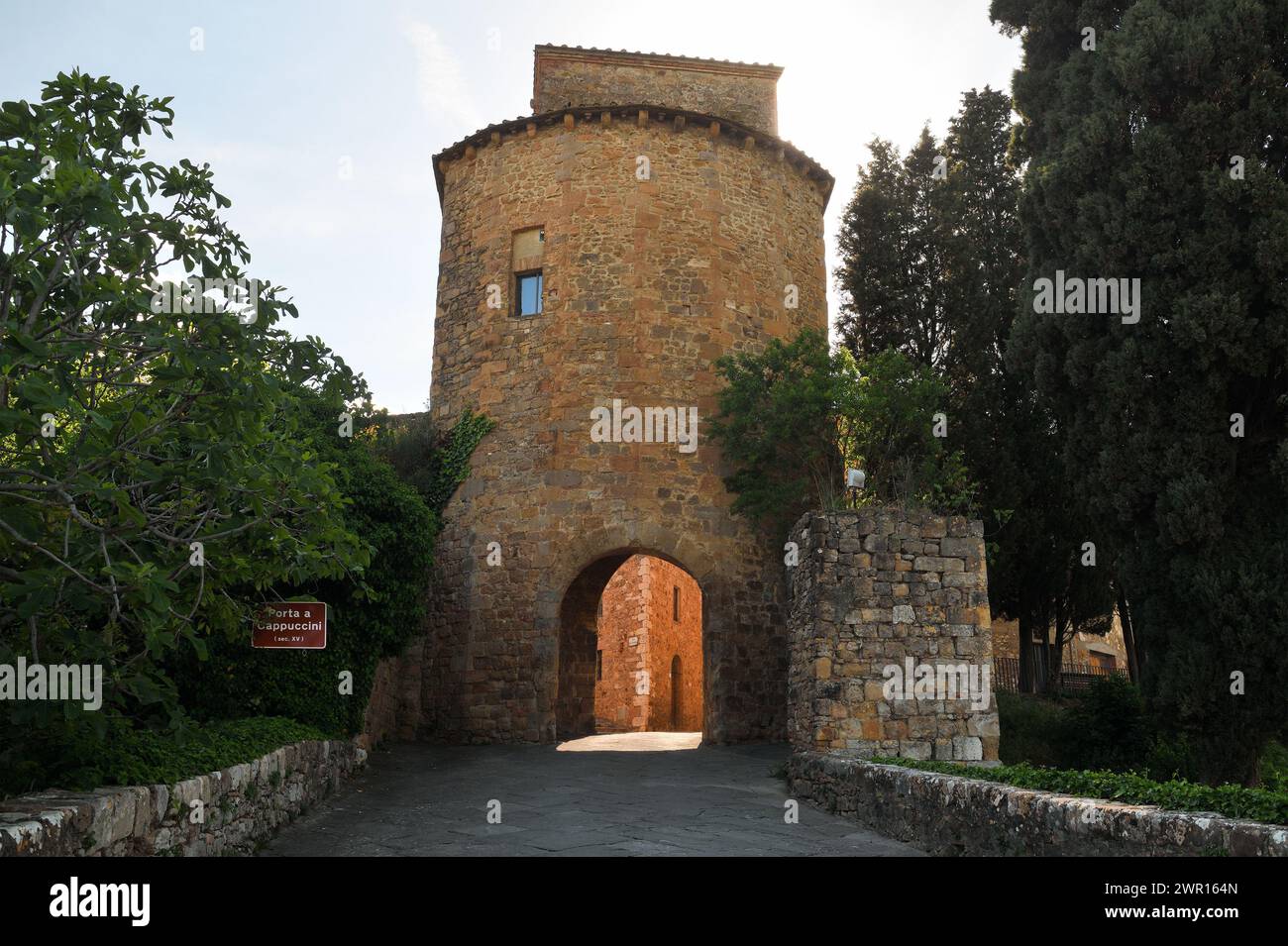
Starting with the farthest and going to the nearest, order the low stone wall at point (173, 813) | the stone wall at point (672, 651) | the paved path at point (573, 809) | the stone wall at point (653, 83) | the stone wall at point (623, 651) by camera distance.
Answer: the stone wall at point (672, 651) < the stone wall at point (623, 651) < the stone wall at point (653, 83) < the paved path at point (573, 809) < the low stone wall at point (173, 813)

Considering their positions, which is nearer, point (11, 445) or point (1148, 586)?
point (11, 445)

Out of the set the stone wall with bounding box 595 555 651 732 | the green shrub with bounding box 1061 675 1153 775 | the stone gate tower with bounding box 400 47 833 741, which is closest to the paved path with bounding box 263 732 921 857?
the stone gate tower with bounding box 400 47 833 741

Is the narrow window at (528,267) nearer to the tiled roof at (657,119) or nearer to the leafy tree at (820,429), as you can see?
the tiled roof at (657,119)

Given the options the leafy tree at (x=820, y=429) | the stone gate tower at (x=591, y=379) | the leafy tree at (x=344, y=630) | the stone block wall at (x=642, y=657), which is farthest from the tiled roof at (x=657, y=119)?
the stone block wall at (x=642, y=657)

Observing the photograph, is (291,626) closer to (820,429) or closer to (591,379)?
(591,379)

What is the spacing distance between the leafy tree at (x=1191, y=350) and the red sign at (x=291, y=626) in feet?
30.2

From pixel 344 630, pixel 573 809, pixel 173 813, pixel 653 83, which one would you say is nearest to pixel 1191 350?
pixel 573 809

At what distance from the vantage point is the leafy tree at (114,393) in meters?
4.34

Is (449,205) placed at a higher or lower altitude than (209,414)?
higher

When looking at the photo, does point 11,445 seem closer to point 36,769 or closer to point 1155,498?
point 36,769

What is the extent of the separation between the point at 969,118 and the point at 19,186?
1809 centimetres

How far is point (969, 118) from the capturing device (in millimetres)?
19109
